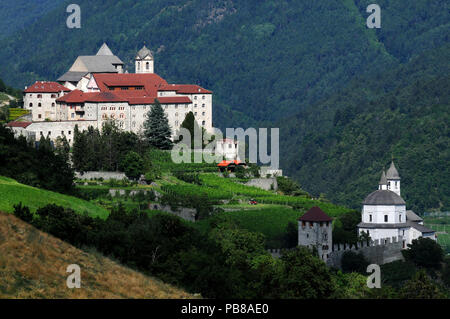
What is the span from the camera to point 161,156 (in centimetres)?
10231

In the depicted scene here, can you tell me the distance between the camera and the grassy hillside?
123 feet

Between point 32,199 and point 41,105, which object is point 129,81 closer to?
point 41,105

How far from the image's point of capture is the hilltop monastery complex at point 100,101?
328 feet

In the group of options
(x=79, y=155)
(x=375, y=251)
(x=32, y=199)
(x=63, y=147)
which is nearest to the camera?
(x=32, y=199)

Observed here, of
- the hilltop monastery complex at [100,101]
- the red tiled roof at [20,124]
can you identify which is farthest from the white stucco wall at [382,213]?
the red tiled roof at [20,124]

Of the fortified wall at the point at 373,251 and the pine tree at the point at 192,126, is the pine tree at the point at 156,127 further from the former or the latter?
the fortified wall at the point at 373,251

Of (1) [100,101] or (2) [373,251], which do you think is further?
(1) [100,101]

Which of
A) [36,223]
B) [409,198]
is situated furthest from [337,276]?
A: [409,198]

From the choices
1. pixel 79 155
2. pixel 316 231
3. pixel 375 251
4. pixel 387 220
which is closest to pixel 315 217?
pixel 316 231

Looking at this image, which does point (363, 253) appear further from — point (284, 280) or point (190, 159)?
point (284, 280)

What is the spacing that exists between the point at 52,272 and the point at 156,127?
208 ft

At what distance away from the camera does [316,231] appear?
8531 cm

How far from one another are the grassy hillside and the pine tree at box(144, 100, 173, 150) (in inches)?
2256

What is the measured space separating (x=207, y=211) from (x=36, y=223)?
3623 centimetres
